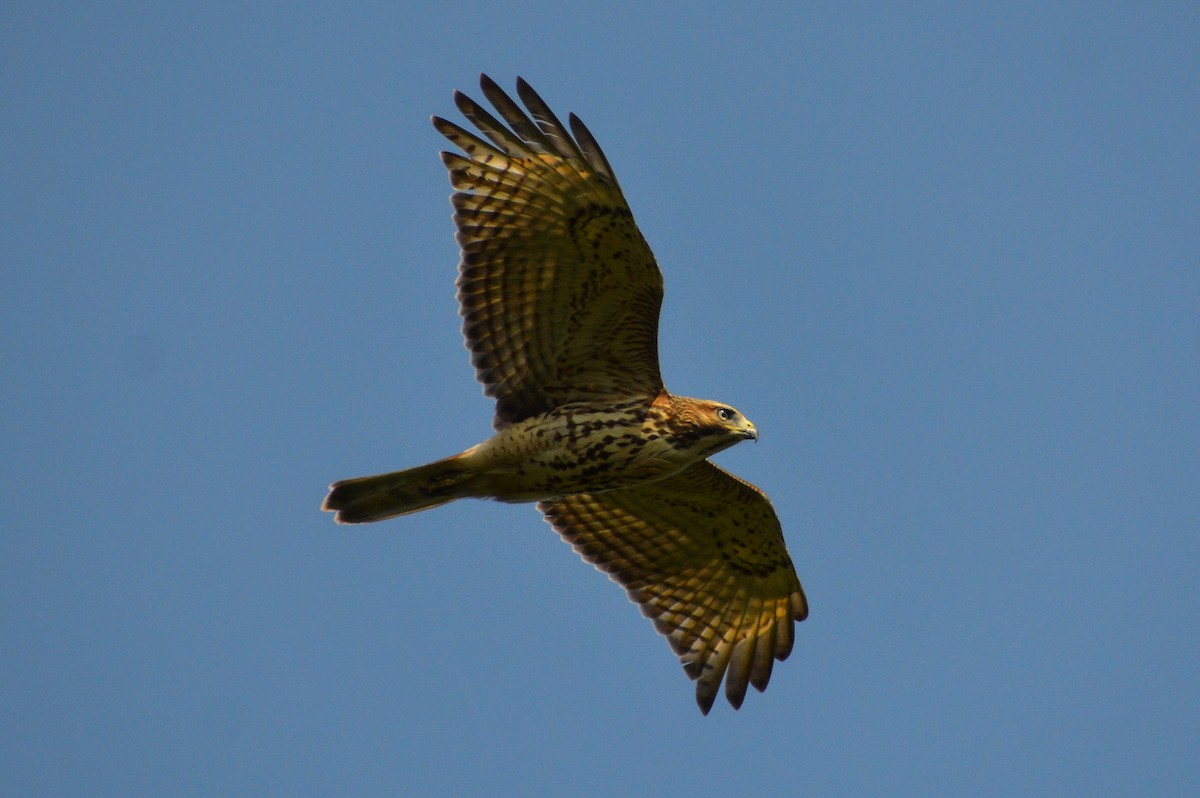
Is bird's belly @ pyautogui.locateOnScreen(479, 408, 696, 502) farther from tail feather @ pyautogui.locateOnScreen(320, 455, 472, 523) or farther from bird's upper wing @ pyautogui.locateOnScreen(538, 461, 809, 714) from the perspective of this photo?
bird's upper wing @ pyautogui.locateOnScreen(538, 461, 809, 714)

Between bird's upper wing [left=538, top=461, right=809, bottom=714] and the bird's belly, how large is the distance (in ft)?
4.02

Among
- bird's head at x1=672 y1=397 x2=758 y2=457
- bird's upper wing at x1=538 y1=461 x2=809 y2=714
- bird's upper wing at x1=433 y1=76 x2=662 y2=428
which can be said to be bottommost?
bird's upper wing at x1=538 y1=461 x2=809 y2=714

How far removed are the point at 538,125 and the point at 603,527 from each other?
3849 millimetres

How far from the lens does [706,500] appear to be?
12219 mm

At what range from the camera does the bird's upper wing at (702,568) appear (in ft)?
40.2

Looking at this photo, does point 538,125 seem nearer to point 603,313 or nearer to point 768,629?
point 603,313

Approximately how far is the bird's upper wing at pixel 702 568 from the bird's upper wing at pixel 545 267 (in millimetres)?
1534

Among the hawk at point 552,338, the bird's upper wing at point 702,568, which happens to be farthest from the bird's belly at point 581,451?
the bird's upper wing at point 702,568

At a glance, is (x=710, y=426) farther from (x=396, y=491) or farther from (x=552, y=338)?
(x=396, y=491)

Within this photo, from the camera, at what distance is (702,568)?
1262 cm

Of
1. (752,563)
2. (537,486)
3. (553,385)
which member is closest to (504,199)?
(553,385)

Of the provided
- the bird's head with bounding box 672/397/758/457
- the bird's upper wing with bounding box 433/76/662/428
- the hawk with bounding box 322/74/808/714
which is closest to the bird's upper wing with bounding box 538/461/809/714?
the hawk with bounding box 322/74/808/714

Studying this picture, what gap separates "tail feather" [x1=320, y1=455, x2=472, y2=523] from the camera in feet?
35.3

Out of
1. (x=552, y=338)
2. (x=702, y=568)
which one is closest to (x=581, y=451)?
(x=552, y=338)
